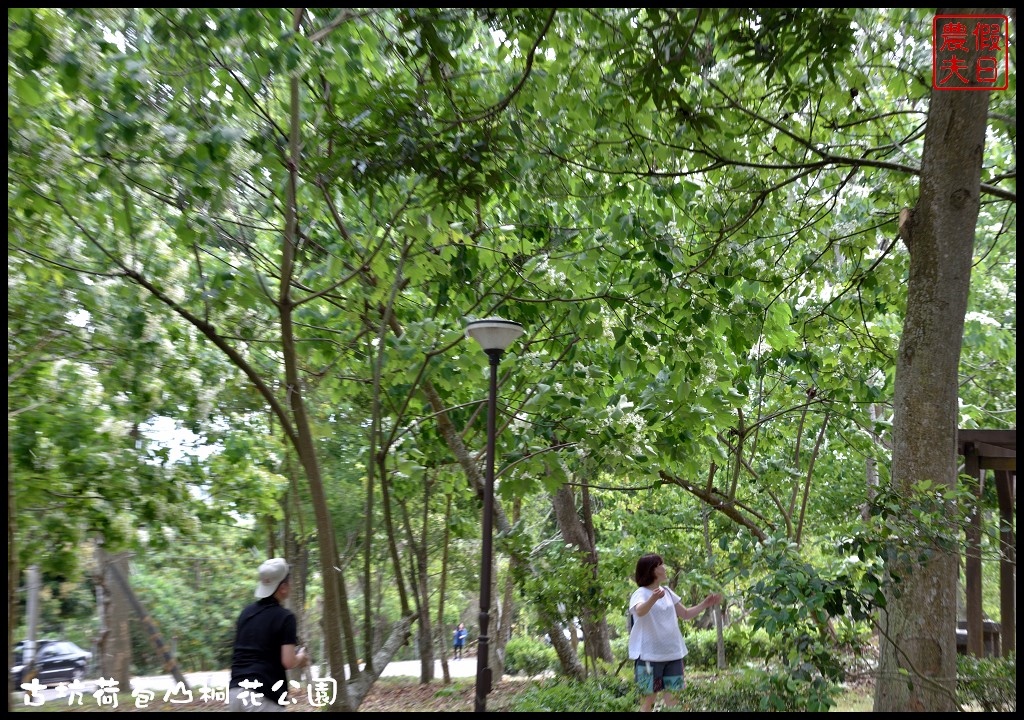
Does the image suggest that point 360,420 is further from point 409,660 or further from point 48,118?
point 409,660

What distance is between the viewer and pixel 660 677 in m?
5.24

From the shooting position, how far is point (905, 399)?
14.2 ft

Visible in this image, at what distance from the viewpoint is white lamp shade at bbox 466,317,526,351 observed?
206 inches

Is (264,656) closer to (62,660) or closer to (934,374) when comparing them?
(934,374)

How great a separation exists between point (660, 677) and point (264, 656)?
268 centimetres

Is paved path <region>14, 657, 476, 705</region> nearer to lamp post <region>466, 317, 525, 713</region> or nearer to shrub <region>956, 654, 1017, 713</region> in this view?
lamp post <region>466, 317, 525, 713</region>

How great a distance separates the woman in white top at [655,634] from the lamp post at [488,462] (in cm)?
104

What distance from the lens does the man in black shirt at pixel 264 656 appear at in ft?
13.3

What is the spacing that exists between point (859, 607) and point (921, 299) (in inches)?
68.6

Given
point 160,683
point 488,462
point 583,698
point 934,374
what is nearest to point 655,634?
point 583,698

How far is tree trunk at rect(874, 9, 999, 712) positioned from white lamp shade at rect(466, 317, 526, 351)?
2429 mm

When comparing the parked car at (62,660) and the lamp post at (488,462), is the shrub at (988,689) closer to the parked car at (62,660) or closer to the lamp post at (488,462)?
the lamp post at (488,462)

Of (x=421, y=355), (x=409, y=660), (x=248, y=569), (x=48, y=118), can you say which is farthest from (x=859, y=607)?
(x=409, y=660)

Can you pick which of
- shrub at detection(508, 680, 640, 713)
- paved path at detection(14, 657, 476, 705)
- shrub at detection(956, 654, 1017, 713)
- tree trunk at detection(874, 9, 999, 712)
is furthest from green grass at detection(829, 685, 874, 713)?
paved path at detection(14, 657, 476, 705)
